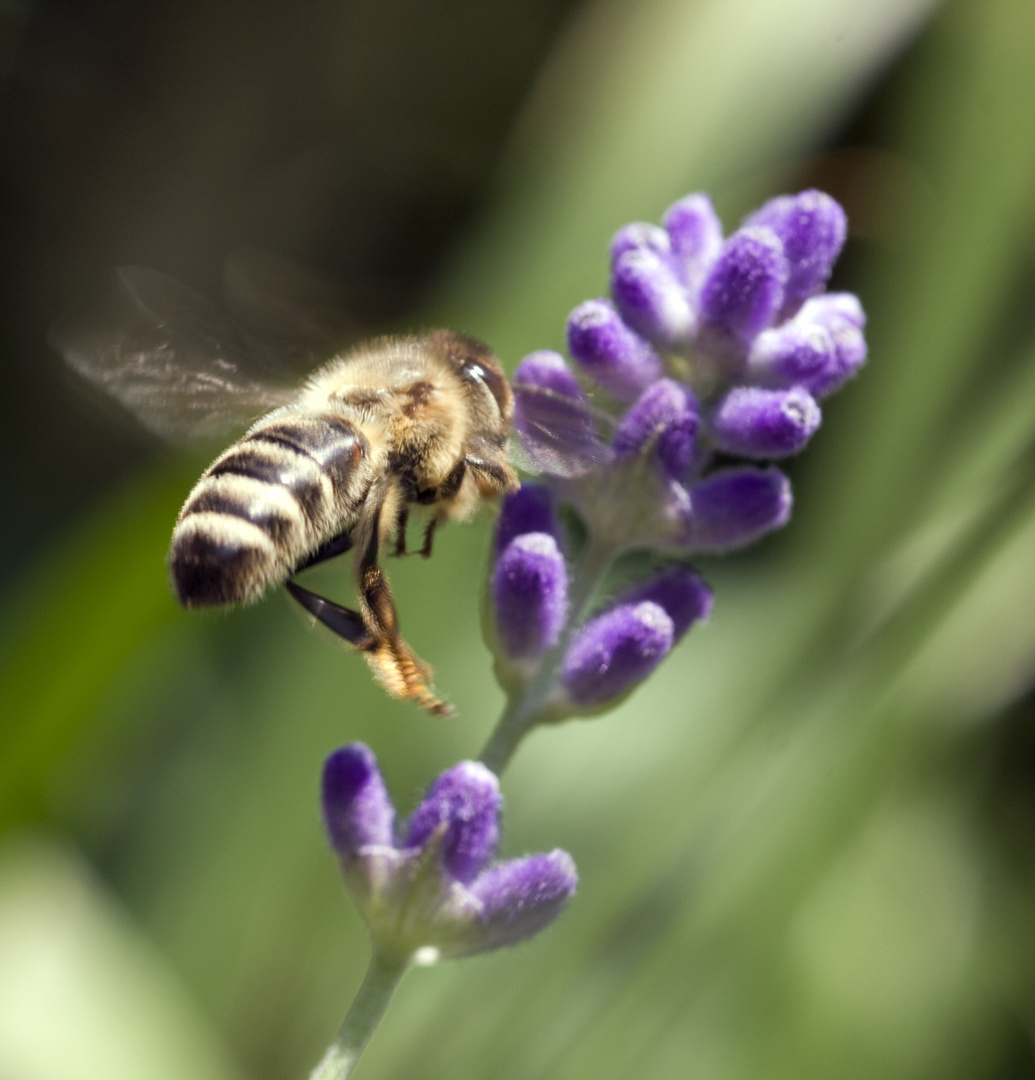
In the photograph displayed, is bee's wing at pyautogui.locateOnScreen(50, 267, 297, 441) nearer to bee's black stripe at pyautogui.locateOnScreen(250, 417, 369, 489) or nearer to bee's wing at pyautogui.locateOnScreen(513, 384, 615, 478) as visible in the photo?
bee's black stripe at pyautogui.locateOnScreen(250, 417, 369, 489)

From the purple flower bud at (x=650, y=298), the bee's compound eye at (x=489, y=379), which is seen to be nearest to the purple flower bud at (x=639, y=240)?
the purple flower bud at (x=650, y=298)

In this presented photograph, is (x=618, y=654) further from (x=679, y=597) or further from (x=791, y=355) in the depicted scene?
(x=791, y=355)

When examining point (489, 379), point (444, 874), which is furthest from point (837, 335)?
point (444, 874)

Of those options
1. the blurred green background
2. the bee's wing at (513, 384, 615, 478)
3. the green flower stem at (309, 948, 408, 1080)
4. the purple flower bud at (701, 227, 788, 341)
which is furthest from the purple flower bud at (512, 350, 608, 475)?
the blurred green background

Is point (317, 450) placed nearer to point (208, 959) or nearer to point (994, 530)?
point (994, 530)

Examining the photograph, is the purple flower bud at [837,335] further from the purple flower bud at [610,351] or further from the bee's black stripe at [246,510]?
the bee's black stripe at [246,510]

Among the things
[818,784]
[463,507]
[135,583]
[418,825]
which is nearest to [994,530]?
[818,784]

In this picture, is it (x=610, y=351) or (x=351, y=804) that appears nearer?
(x=351, y=804)
